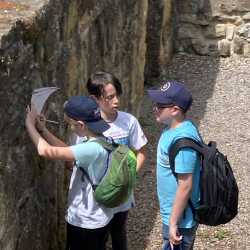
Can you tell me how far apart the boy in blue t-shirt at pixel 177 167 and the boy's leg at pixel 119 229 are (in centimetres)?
32

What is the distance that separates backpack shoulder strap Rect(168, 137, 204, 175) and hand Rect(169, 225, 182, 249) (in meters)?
0.30

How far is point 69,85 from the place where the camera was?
13.6ft

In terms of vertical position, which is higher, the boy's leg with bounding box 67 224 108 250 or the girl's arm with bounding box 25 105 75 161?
the girl's arm with bounding box 25 105 75 161

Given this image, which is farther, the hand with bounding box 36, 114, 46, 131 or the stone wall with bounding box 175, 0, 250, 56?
the stone wall with bounding box 175, 0, 250, 56

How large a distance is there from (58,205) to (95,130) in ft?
2.68

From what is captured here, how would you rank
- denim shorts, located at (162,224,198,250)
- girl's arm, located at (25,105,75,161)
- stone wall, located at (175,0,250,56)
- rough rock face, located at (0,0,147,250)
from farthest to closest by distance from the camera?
stone wall, located at (175,0,250,56) < denim shorts, located at (162,224,198,250) < girl's arm, located at (25,105,75,161) < rough rock face, located at (0,0,147,250)

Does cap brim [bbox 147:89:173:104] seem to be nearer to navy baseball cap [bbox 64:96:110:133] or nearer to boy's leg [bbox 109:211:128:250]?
navy baseball cap [bbox 64:96:110:133]

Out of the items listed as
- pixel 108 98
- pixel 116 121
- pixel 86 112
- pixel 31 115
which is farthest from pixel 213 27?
pixel 31 115

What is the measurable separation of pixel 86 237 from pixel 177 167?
2.06 feet

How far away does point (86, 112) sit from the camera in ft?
11.1

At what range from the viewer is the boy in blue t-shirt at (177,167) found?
3.44 m

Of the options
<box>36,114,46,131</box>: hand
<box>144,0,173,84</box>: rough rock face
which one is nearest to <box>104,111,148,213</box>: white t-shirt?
<box>36,114,46,131</box>: hand

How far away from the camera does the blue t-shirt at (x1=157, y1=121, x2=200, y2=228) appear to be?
341 cm

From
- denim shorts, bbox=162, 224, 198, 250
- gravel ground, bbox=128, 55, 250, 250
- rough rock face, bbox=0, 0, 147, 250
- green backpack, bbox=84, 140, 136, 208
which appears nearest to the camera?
rough rock face, bbox=0, 0, 147, 250
